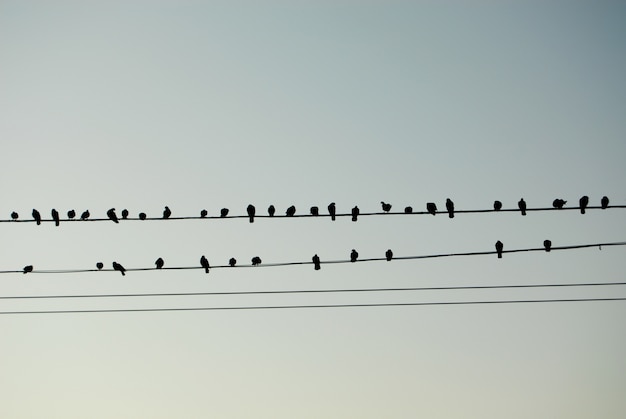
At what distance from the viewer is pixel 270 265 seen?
13281 millimetres

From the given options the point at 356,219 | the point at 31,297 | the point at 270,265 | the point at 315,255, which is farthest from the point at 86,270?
the point at 356,219

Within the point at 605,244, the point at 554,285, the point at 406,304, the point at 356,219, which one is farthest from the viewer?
the point at 356,219

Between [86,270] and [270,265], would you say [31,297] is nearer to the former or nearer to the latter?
[86,270]

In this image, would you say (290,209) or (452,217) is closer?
(452,217)

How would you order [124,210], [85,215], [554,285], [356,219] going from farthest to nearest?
[124,210] → [85,215] → [356,219] → [554,285]

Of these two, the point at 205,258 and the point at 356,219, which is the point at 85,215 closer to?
the point at 205,258

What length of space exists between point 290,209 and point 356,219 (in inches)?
160

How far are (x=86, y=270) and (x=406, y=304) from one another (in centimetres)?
657

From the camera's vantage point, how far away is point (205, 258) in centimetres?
1850

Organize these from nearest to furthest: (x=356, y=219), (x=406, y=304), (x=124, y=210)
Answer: (x=406, y=304), (x=356, y=219), (x=124, y=210)

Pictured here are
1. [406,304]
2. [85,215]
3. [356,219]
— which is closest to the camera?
[406,304]

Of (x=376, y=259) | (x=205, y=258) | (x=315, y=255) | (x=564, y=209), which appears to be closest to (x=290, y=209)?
(x=205, y=258)

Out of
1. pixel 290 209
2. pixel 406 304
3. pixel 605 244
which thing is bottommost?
pixel 406 304

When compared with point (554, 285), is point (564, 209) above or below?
above
